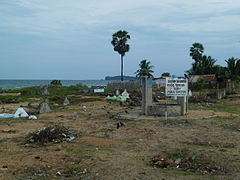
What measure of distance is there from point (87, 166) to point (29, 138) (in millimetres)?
3550

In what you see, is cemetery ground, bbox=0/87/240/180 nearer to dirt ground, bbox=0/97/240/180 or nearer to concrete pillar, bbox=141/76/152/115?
dirt ground, bbox=0/97/240/180

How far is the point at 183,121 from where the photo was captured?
531 inches

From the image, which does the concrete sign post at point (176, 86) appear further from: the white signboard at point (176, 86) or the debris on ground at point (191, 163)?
the debris on ground at point (191, 163)

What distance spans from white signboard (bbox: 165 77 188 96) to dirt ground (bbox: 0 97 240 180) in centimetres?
271

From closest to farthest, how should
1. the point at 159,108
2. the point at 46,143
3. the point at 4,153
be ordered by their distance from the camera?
the point at 4,153, the point at 46,143, the point at 159,108

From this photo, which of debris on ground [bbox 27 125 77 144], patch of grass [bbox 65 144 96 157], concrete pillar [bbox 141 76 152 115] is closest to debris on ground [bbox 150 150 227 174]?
patch of grass [bbox 65 144 96 157]

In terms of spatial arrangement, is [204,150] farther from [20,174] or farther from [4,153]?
[4,153]

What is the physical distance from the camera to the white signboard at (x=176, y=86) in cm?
1460

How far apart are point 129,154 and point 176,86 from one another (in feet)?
25.0

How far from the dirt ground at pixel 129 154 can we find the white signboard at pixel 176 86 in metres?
2.71

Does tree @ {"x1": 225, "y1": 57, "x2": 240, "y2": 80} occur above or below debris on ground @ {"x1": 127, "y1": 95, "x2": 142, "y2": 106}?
above

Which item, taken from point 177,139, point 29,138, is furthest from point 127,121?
point 29,138


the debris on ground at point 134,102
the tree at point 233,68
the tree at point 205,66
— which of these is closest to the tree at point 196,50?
the tree at point 205,66

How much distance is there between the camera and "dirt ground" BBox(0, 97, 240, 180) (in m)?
6.16
